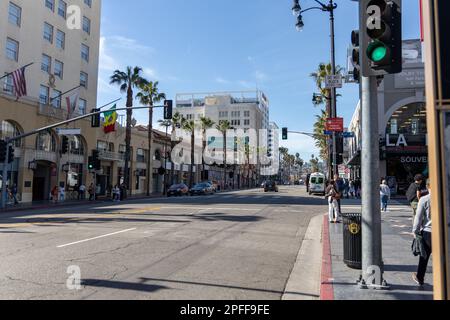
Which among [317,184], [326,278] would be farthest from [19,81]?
[317,184]

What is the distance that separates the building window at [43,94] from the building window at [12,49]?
3.63 meters

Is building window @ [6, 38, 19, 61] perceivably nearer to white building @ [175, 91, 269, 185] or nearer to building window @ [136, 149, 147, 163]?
building window @ [136, 149, 147, 163]

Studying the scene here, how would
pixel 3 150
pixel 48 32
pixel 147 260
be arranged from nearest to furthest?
pixel 147 260 < pixel 3 150 < pixel 48 32

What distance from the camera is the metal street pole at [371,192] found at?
626 centimetres

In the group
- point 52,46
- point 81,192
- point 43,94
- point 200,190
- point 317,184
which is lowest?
point 81,192

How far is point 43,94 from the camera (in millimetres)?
35062

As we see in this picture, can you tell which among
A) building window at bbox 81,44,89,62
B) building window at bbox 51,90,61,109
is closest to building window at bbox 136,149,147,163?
building window at bbox 81,44,89,62

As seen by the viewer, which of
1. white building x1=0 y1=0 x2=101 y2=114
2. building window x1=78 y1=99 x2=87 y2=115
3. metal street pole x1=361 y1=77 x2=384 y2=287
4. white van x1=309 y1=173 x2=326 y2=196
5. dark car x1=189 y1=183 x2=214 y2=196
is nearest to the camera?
metal street pole x1=361 y1=77 x2=384 y2=287

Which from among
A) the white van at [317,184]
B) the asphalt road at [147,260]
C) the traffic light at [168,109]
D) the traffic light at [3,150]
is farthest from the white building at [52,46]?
the white van at [317,184]

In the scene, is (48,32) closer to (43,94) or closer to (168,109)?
(43,94)

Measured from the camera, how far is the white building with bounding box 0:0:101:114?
31.3 m

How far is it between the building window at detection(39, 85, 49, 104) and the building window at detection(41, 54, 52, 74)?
1.63 meters

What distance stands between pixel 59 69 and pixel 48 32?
3.41m

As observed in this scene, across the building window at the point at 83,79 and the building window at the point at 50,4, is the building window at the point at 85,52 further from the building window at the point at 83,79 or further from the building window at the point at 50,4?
the building window at the point at 50,4
